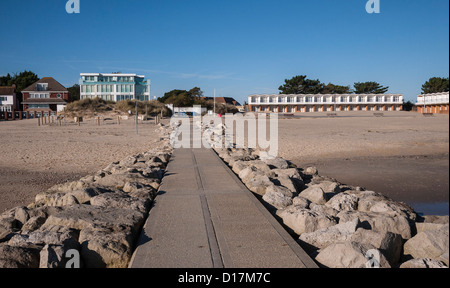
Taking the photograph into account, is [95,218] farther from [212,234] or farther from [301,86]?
[301,86]

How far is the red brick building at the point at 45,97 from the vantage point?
6366 cm

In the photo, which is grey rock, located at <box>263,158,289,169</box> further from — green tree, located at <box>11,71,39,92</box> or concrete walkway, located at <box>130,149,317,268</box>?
green tree, located at <box>11,71,39,92</box>

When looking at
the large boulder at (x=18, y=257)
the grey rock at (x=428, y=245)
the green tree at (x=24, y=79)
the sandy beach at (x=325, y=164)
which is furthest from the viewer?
the green tree at (x=24, y=79)

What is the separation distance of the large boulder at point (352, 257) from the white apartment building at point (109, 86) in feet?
253

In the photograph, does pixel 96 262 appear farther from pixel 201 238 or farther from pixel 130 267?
pixel 201 238

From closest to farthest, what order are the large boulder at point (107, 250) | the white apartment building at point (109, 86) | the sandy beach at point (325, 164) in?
the large boulder at point (107, 250) < the sandy beach at point (325, 164) < the white apartment building at point (109, 86)

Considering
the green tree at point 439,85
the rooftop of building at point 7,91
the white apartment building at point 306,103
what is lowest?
the green tree at point 439,85

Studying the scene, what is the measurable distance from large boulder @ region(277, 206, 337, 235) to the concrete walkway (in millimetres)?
419

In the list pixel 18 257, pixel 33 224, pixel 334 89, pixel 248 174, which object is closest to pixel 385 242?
pixel 18 257

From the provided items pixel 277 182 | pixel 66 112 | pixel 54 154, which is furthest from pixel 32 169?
pixel 66 112

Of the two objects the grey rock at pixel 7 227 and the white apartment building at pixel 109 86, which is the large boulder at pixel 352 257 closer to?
the grey rock at pixel 7 227

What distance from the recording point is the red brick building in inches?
2506

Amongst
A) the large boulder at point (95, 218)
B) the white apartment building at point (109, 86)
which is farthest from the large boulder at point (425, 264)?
the white apartment building at point (109, 86)

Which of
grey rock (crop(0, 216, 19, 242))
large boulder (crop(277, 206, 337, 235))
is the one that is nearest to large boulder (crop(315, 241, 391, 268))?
large boulder (crop(277, 206, 337, 235))
